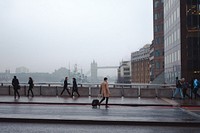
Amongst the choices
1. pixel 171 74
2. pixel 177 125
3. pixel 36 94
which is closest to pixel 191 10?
pixel 171 74

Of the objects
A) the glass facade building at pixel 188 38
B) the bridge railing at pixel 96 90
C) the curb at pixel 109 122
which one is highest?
the glass facade building at pixel 188 38

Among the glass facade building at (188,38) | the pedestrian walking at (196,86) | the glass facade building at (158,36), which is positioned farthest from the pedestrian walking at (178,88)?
the glass facade building at (158,36)

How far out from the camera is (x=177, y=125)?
1267 cm

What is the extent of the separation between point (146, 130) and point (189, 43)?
138 feet

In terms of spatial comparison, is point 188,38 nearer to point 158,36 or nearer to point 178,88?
point 178,88

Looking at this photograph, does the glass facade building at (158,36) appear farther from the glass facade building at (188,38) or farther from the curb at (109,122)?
the curb at (109,122)

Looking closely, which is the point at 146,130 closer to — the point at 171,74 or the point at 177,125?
the point at 177,125

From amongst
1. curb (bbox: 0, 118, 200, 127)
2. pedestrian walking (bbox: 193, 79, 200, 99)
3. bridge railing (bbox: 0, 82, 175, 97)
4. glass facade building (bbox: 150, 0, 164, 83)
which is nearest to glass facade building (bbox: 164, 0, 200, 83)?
bridge railing (bbox: 0, 82, 175, 97)

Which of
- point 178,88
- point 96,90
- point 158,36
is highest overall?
point 158,36

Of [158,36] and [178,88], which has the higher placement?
[158,36]

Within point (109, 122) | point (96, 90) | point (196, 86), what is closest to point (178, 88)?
point (196, 86)

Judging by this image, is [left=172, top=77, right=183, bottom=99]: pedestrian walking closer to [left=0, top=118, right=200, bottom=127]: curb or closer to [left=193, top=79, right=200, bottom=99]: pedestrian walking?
[left=193, top=79, right=200, bottom=99]: pedestrian walking

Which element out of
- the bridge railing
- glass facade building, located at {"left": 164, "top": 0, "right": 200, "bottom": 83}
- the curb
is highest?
glass facade building, located at {"left": 164, "top": 0, "right": 200, "bottom": 83}

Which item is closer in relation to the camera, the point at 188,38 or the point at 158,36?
the point at 188,38
